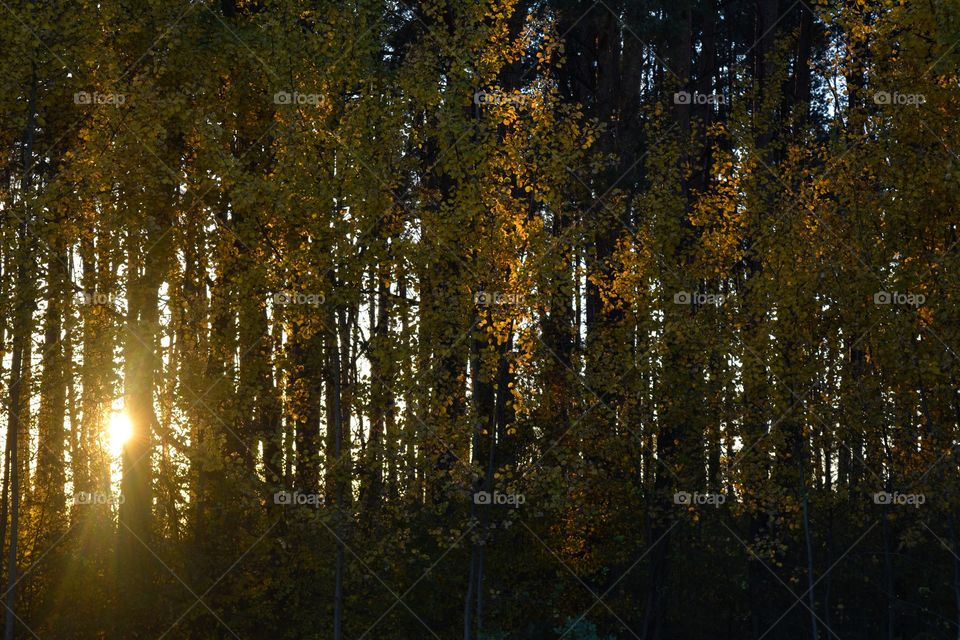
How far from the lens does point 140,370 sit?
15.3 m

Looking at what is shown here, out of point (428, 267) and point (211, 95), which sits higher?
point (211, 95)

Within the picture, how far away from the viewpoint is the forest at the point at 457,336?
520 inches

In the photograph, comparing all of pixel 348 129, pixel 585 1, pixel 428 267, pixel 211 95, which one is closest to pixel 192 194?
pixel 211 95

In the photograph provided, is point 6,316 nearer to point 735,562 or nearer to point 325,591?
point 325,591

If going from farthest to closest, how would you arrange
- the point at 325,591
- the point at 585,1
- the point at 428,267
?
the point at 585,1 → the point at 325,591 → the point at 428,267

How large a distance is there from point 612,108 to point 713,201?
438cm

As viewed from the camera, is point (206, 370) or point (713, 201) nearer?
point (206, 370)

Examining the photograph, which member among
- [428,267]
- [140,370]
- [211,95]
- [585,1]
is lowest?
[140,370]

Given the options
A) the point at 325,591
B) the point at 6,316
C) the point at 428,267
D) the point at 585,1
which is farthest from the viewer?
the point at 585,1

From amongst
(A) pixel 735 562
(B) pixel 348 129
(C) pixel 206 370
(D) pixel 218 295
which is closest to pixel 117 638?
(C) pixel 206 370

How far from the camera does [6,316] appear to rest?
595 inches

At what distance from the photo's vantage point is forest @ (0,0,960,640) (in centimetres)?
1320

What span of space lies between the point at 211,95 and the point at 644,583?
442 inches

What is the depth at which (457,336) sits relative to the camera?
13.2 metres
